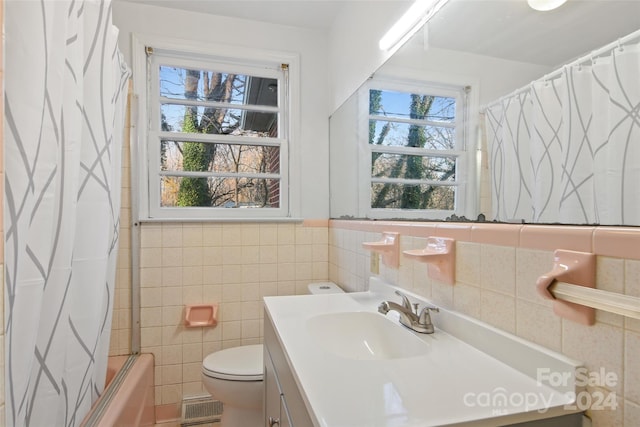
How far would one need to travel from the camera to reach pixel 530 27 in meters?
0.75

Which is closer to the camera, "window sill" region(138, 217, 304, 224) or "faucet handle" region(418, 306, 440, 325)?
"faucet handle" region(418, 306, 440, 325)

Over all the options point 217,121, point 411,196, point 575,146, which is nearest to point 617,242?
point 575,146

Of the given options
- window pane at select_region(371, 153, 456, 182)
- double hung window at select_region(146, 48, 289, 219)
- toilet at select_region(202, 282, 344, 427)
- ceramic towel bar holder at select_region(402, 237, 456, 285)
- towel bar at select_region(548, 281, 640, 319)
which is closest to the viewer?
towel bar at select_region(548, 281, 640, 319)

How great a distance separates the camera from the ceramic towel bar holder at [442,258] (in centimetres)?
95

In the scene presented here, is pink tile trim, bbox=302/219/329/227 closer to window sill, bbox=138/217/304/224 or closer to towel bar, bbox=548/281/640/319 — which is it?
window sill, bbox=138/217/304/224

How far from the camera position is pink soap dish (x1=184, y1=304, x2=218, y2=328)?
189 cm

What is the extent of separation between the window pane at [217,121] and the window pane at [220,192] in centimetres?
32

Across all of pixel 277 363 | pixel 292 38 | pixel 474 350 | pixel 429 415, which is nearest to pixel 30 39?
pixel 277 363

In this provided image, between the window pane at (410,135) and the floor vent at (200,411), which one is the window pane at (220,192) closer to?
the window pane at (410,135)

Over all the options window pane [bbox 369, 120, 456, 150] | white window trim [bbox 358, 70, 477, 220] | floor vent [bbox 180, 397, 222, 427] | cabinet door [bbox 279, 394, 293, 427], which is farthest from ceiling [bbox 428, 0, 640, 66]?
floor vent [bbox 180, 397, 222, 427]

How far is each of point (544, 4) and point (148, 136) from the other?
196 cm

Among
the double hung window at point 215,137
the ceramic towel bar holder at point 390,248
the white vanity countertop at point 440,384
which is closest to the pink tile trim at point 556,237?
the white vanity countertop at point 440,384

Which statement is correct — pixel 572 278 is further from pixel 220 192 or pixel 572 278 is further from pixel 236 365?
pixel 220 192

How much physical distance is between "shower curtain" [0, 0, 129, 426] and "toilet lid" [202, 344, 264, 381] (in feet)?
1.55
